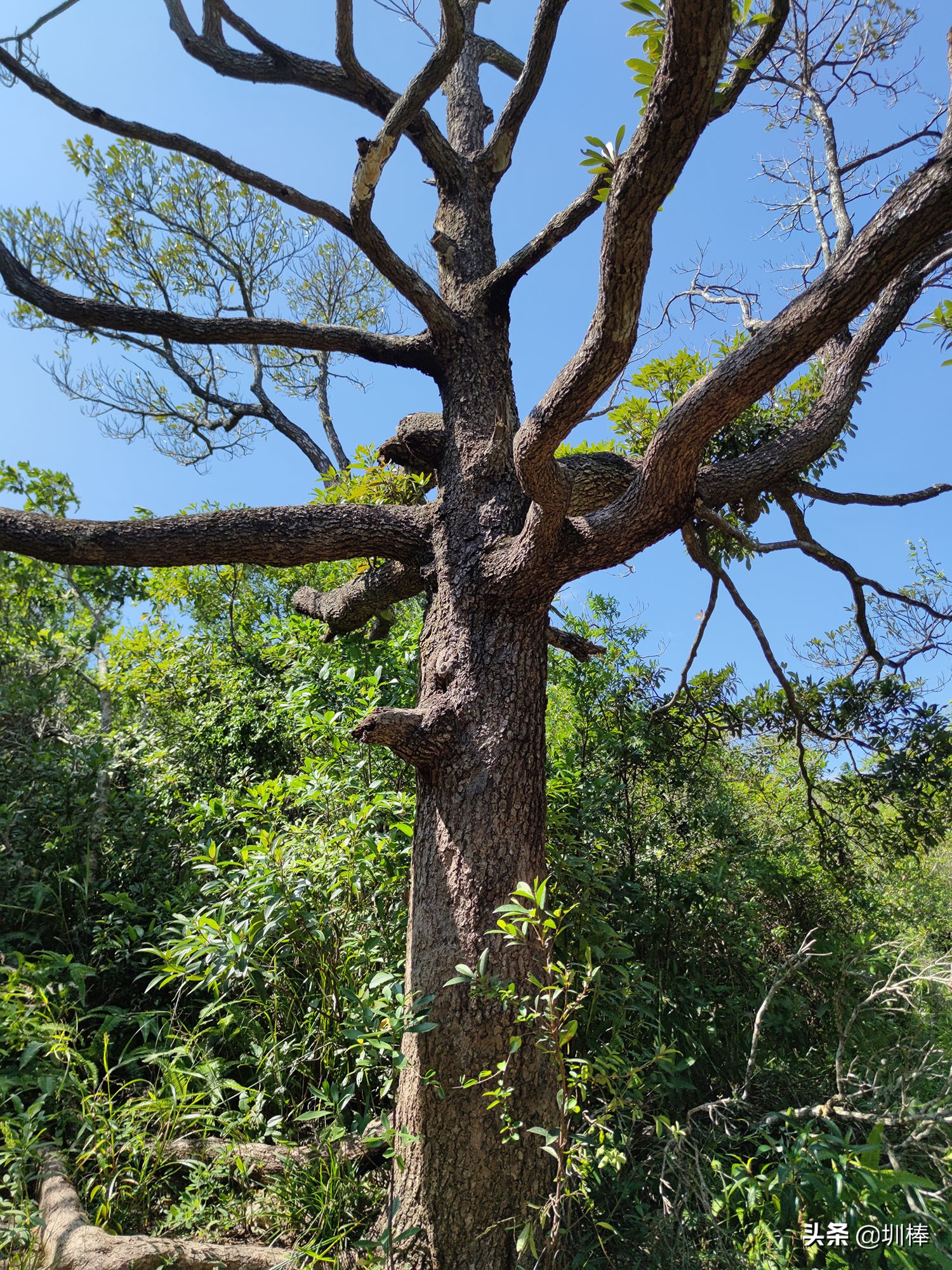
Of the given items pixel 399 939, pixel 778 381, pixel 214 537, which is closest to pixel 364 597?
pixel 214 537

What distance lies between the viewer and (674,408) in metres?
2.62

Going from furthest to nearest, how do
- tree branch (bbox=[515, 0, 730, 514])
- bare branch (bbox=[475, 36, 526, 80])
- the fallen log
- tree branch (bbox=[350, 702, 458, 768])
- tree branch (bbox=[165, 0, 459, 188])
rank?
bare branch (bbox=[475, 36, 526, 80]), tree branch (bbox=[165, 0, 459, 188]), tree branch (bbox=[350, 702, 458, 768]), the fallen log, tree branch (bbox=[515, 0, 730, 514])

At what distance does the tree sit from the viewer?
235 centimetres

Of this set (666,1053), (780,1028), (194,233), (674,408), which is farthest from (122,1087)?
(194,233)

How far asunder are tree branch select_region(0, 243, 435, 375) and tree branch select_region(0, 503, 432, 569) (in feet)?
3.19

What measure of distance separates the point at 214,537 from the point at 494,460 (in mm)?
1361

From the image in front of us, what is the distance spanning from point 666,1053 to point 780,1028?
167cm

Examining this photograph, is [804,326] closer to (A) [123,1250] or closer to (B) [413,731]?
(B) [413,731]

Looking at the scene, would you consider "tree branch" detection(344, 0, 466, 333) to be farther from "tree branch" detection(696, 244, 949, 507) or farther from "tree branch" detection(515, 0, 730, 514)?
"tree branch" detection(696, 244, 949, 507)

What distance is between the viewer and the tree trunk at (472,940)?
7.90ft

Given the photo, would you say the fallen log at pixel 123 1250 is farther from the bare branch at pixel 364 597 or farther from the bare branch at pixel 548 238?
the bare branch at pixel 548 238

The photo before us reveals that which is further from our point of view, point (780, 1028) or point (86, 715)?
point (86, 715)

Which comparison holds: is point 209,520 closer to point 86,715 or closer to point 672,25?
point 672,25

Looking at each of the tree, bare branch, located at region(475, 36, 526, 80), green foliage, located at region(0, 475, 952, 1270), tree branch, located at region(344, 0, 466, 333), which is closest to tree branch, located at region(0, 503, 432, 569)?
the tree
